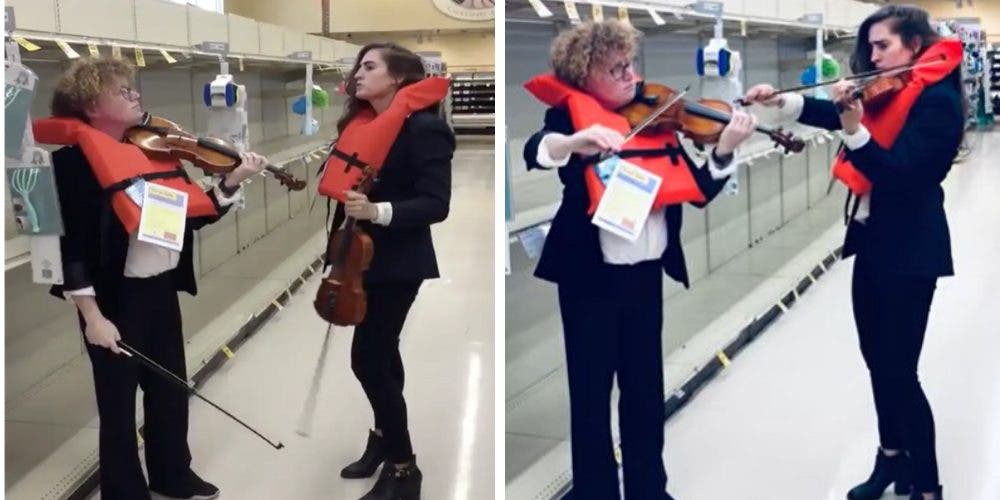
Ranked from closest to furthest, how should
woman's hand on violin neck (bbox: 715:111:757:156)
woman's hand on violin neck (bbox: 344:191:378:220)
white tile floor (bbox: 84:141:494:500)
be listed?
woman's hand on violin neck (bbox: 715:111:757:156) < woman's hand on violin neck (bbox: 344:191:378:220) < white tile floor (bbox: 84:141:494:500)

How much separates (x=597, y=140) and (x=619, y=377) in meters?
0.53

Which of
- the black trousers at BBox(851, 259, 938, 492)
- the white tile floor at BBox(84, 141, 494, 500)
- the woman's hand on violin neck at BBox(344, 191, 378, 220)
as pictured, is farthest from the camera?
the white tile floor at BBox(84, 141, 494, 500)

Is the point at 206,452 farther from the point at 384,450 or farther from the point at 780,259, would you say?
the point at 780,259

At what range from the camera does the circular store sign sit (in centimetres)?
236

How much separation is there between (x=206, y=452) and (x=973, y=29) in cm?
223

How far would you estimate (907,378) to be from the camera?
6.73 feet

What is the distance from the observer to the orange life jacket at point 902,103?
1847mm

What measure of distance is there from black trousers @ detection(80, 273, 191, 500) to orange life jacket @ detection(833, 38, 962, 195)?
1697 millimetres

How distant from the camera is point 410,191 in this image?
7.51 feet

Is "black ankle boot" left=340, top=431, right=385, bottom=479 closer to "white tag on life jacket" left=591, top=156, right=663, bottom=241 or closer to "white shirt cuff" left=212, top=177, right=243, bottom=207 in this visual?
"white shirt cuff" left=212, top=177, right=243, bottom=207

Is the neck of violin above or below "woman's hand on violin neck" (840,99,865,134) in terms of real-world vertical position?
below

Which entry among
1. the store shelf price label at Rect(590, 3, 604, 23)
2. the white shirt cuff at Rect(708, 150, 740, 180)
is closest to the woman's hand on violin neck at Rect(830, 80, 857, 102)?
the white shirt cuff at Rect(708, 150, 740, 180)

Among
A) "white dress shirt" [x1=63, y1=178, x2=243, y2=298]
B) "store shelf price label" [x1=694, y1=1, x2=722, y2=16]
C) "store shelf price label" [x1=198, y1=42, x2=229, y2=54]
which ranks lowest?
"white dress shirt" [x1=63, y1=178, x2=243, y2=298]

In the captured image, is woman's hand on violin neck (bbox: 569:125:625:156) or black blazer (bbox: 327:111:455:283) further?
black blazer (bbox: 327:111:455:283)
